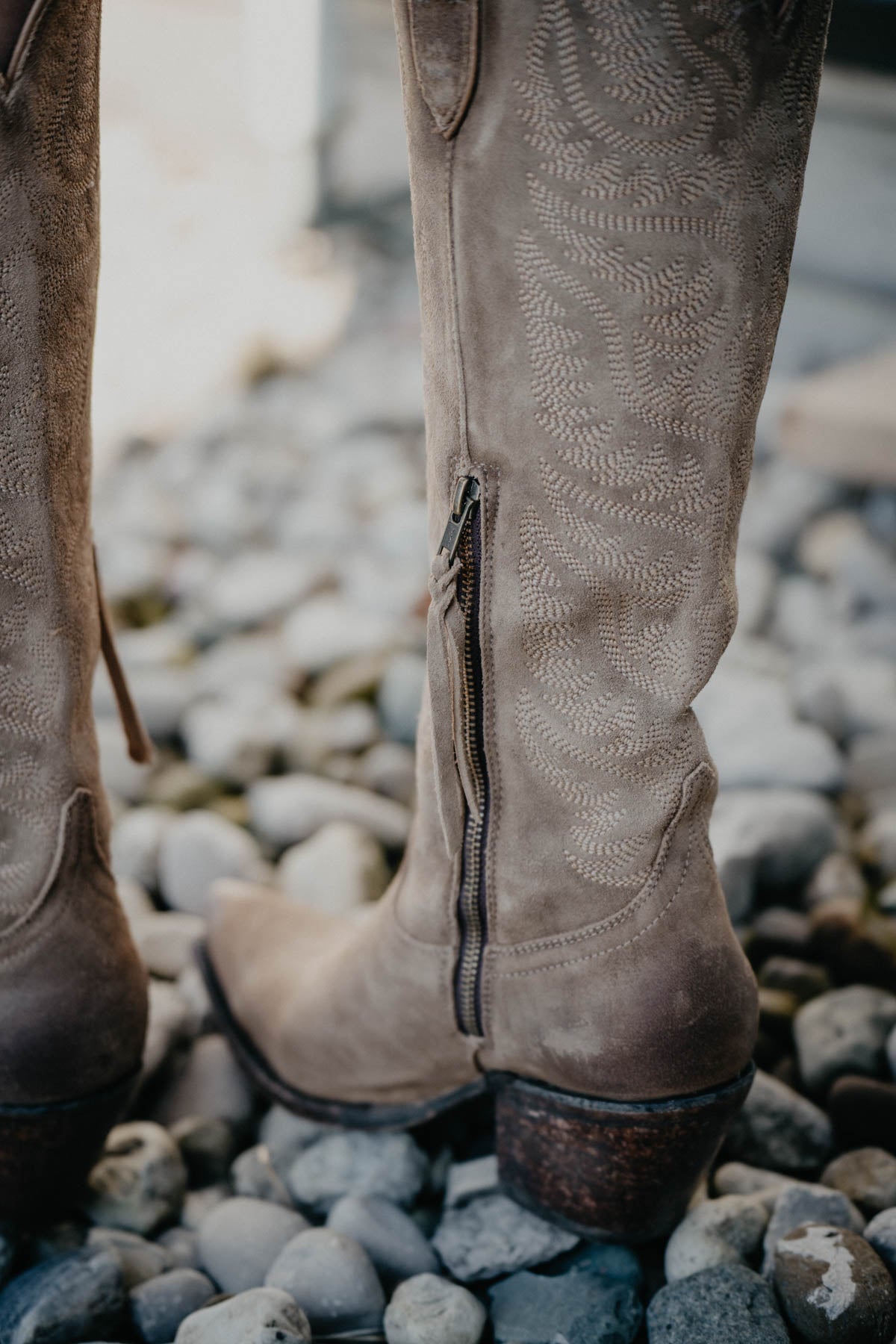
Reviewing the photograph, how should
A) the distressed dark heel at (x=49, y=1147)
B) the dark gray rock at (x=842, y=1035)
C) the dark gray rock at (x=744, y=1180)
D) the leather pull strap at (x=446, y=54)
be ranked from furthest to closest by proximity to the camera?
the dark gray rock at (x=842, y=1035) → the dark gray rock at (x=744, y=1180) → the distressed dark heel at (x=49, y=1147) → the leather pull strap at (x=446, y=54)

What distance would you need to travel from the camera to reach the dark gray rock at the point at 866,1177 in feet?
3.76

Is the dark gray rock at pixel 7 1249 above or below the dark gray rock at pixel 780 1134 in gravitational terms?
below

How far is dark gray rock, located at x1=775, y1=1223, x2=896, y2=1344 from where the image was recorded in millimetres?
983

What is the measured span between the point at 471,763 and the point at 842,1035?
635 mm

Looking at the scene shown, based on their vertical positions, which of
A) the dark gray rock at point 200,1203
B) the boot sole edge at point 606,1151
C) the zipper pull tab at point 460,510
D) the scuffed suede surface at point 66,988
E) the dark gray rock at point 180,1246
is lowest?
the dark gray rock at point 200,1203

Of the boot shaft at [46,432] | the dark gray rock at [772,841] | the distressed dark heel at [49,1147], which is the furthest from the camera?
the dark gray rock at [772,841]

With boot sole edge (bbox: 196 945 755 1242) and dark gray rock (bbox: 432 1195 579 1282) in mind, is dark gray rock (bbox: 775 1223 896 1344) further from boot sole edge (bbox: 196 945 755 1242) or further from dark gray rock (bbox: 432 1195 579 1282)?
dark gray rock (bbox: 432 1195 579 1282)

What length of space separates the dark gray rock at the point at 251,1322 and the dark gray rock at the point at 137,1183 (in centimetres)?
17

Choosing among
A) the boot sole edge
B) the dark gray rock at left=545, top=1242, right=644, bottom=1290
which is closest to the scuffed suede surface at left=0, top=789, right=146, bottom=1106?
the boot sole edge

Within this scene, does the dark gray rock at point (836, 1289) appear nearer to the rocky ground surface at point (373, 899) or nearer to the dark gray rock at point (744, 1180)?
the rocky ground surface at point (373, 899)

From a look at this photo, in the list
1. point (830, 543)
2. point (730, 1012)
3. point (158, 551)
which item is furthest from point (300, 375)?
point (730, 1012)

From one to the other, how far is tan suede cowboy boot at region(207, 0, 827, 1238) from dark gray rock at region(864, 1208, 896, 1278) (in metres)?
0.17

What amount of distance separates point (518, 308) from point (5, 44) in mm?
427

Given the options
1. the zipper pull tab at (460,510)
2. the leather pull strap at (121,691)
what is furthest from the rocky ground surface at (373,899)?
the zipper pull tab at (460,510)
